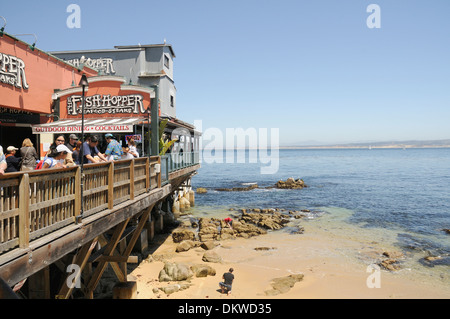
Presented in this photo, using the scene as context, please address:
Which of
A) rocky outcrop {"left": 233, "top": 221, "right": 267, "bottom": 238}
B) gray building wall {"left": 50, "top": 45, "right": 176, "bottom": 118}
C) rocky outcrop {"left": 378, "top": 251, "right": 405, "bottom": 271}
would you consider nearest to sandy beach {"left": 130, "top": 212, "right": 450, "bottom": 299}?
rocky outcrop {"left": 378, "top": 251, "right": 405, "bottom": 271}

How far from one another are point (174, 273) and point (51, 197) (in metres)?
8.96

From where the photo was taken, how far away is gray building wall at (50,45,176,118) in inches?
1069

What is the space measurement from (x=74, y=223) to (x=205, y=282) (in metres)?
8.45

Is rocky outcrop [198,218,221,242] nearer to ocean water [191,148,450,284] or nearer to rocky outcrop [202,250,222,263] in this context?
rocky outcrop [202,250,222,263]

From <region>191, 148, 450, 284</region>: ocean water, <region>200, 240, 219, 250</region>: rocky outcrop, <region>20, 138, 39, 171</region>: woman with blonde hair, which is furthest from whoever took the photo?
<region>191, 148, 450, 284</region>: ocean water

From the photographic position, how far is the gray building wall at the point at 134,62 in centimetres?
2714

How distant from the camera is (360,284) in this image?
1406 cm

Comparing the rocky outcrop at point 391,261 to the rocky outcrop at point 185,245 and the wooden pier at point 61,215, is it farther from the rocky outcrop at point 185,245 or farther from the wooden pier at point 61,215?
the wooden pier at point 61,215

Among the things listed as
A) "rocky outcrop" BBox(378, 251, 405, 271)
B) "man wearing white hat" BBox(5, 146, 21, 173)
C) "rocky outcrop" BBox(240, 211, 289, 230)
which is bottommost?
"rocky outcrop" BBox(378, 251, 405, 271)

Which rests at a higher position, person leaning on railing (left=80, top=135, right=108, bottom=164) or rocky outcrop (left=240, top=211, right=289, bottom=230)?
person leaning on railing (left=80, top=135, right=108, bottom=164)

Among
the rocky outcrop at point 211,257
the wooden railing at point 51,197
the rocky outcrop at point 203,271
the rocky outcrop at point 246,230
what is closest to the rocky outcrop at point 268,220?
the rocky outcrop at point 246,230

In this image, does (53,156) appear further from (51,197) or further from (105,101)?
(105,101)

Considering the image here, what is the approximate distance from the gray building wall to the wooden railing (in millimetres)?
19644

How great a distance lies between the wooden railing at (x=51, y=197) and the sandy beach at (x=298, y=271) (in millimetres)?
5592
